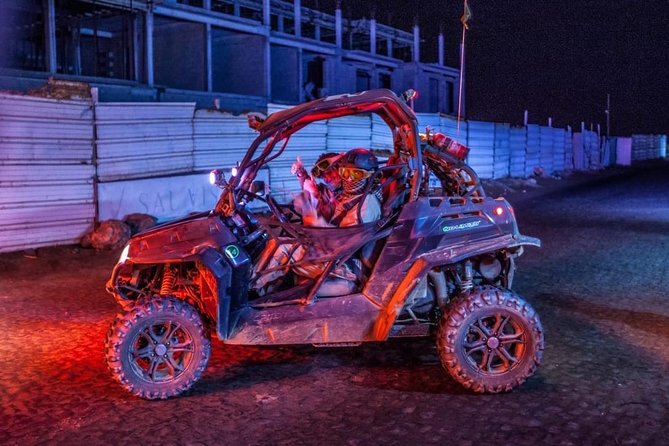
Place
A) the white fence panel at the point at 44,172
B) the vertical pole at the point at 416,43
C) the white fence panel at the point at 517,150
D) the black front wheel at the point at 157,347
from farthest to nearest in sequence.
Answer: the vertical pole at the point at 416,43, the white fence panel at the point at 517,150, the white fence panel at the point at 44,172, the black front wheel at the point at 157,347

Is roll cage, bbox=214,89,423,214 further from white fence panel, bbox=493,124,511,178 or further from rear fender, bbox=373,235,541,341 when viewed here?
white fence panel, bbox=493,124,511,178

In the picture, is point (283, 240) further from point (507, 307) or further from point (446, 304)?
point (507, 307)

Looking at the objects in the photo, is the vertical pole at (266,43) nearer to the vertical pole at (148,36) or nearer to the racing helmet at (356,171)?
the vertical pole at (148,36)

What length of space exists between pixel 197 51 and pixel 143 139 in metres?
15.1

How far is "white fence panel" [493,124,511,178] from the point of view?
26.5m

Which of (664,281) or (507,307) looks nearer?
(507,307)

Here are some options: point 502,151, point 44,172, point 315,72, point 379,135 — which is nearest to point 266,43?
point 315,72

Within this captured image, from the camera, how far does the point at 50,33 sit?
21.0 meters

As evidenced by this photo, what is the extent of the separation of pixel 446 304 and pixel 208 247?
1883 mm

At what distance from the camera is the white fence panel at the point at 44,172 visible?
10.7m

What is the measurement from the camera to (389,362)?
606 centimetres

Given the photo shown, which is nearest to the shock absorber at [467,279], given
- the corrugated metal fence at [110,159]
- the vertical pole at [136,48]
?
the corrugated metal fence at [110,159]

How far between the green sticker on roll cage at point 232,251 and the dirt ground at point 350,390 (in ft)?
3.45

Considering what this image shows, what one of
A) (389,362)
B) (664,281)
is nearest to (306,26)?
(664,281)
